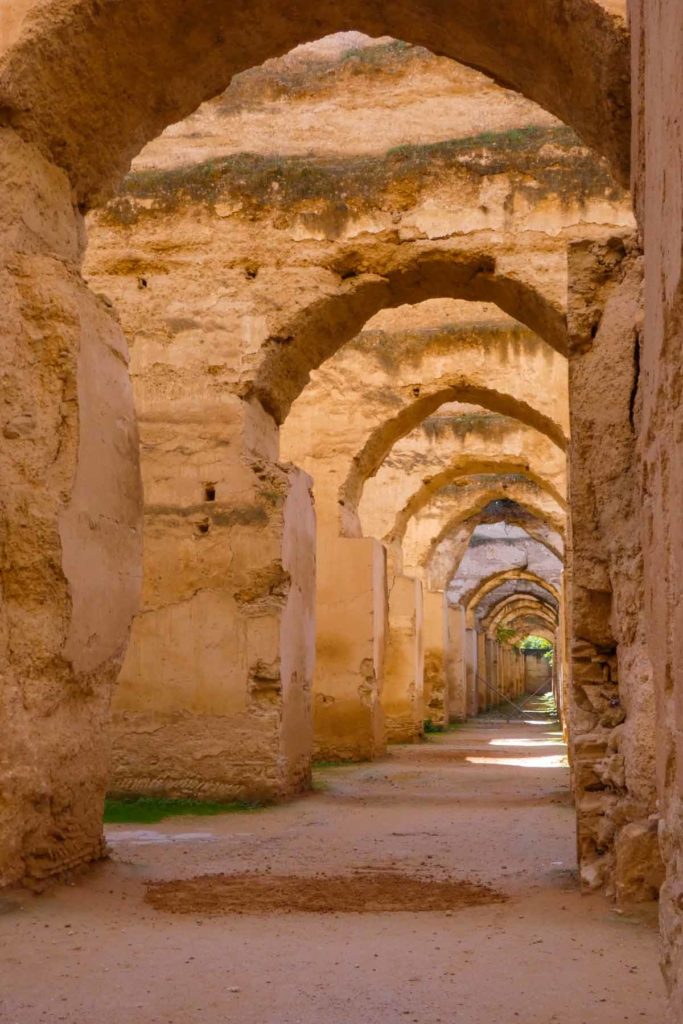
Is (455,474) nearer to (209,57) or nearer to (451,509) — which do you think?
(451,509)

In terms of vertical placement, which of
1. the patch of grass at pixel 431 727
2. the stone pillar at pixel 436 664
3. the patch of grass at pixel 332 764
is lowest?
the patch of grass at pixel 431 727

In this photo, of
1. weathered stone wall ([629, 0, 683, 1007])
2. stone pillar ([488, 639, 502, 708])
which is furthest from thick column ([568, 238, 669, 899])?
stone pillar ([488, 639, 502, 708])

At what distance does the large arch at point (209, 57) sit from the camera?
391 centimetres

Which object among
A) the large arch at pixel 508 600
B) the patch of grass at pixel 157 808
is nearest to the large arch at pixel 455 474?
the patch of grass at pixel 157 808

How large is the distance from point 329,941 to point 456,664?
17598mm

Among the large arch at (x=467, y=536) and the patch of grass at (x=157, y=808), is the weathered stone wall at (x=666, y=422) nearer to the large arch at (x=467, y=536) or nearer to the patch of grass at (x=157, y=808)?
the patch of grass at (x=157, y=808)

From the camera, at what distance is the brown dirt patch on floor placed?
386 centimetres

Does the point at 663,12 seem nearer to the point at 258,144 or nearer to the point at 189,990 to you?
the point at 189,990

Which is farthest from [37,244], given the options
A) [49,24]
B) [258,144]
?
[258,144]

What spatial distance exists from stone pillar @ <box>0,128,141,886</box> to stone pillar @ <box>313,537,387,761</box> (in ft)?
19.1

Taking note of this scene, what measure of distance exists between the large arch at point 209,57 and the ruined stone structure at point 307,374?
2 cm

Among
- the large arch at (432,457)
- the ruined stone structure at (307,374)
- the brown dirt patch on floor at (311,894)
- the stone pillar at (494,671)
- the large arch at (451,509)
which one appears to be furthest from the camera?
the stone pillar at (494,671)

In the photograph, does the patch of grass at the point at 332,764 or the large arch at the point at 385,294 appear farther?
the patch of grass at the point at 332,764

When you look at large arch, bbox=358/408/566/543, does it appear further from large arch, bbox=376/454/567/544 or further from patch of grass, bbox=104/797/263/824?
patch of grass, bbox=104/797/263/824
